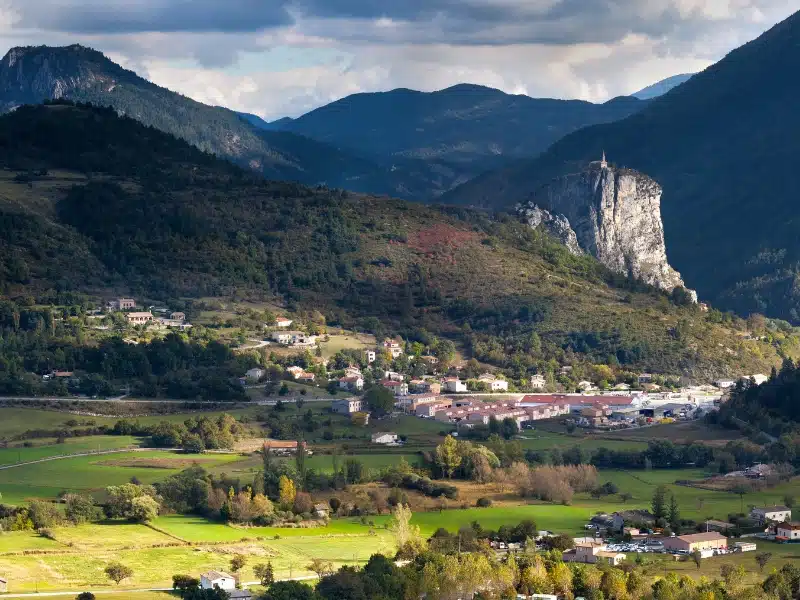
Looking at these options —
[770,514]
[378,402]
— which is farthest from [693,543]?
[378,402]

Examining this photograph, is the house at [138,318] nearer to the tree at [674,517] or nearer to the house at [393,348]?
the house at [393,348]

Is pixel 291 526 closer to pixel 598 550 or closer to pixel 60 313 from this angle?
pixel 598 550

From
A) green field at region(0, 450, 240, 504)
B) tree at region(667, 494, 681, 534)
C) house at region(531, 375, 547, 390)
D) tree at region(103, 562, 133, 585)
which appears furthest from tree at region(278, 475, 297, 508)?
house at region(531, 375, 547, 390)

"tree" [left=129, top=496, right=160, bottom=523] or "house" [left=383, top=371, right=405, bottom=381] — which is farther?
"house" [left=383, top=371, right=405, bottom=381]

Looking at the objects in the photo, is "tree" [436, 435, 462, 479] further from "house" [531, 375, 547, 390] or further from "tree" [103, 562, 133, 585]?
"house" [531, 375, 547, 390]

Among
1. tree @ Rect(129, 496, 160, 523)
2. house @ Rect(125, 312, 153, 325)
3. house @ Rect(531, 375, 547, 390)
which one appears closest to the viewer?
tree @ Rect(129, 496, 160, 523)

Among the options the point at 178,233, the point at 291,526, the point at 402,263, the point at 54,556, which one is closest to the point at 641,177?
the point at 402,263

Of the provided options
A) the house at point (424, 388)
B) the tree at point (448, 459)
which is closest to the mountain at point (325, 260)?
the house at point (424, 388)

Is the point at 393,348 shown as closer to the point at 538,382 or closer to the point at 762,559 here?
the point at 538,382
